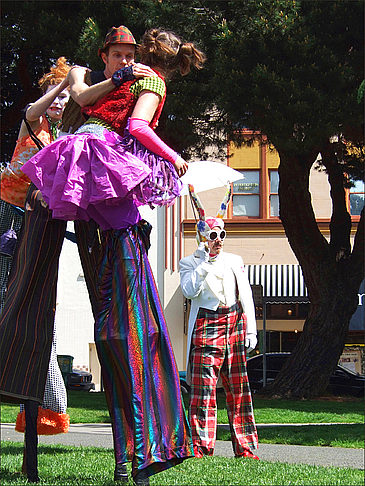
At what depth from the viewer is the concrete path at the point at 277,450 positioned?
5.52 metres

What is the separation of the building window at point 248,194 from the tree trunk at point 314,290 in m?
14.2

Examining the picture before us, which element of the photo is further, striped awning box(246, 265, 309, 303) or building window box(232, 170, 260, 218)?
building window box(232, 170, 260, 218)

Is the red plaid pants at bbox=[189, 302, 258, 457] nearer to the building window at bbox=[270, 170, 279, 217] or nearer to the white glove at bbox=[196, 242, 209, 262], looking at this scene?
the white glove at bbox=[196, 242, 209, 262]

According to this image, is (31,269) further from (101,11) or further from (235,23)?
(101,11)

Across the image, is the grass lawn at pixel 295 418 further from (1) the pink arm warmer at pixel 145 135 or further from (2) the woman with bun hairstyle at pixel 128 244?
(1) the pink arm warmer at pixel 145 135

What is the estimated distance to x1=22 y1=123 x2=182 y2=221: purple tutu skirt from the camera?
11.4ft

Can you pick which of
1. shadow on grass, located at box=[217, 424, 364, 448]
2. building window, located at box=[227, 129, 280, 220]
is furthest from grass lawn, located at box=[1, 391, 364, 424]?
building window, located at box=[227, 129, 280, 220]

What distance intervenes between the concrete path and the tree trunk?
697 centimetres

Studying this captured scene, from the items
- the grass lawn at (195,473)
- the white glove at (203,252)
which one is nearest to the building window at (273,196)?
the white glove at (203,252)

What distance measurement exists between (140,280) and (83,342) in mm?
27514

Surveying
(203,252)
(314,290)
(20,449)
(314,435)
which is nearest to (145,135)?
(20,449)

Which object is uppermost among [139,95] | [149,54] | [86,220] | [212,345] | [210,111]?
[210,111]

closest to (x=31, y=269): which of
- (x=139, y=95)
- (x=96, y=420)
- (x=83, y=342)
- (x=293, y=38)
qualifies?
(x=139, y=95)

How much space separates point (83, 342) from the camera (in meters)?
30.6
